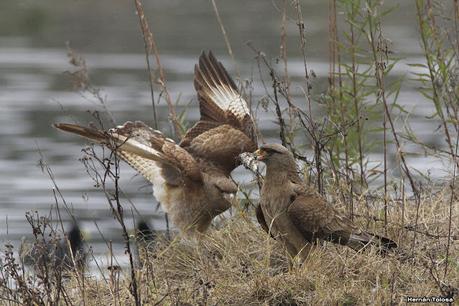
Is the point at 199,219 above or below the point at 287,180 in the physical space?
below

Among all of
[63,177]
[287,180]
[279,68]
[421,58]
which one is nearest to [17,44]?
[279,68]

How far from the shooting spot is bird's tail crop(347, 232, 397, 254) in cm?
584

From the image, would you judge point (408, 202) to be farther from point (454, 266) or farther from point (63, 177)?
point (63, 177)

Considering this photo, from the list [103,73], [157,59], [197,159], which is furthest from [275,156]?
[103,73]

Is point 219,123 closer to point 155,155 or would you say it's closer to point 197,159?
point 197,159

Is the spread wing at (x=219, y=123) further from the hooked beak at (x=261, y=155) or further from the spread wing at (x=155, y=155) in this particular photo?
the hooked beak at (x=261, y=155)

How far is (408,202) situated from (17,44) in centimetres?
1583

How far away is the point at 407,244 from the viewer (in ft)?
20.3

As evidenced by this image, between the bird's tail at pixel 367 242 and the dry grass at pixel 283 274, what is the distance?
0.18 ft

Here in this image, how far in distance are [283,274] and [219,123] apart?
2.43m

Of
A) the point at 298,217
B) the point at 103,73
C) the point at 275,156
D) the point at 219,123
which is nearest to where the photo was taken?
the point at 298,217

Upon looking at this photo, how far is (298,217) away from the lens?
19.1 ft

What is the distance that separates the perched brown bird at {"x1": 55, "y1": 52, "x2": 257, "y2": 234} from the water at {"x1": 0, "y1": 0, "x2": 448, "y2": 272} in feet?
1.02

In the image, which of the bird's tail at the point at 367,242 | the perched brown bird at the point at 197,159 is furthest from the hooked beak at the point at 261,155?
the perched brown bird at the point at 197,159
